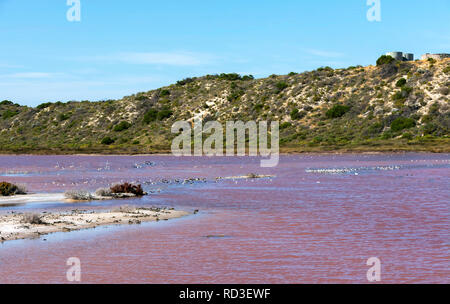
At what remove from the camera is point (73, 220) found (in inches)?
789

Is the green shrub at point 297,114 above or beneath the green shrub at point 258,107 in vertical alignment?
beneath

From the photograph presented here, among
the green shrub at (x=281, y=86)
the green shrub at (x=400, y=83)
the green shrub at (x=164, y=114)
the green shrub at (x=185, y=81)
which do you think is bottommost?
the green shrub at (x=164, y=114)

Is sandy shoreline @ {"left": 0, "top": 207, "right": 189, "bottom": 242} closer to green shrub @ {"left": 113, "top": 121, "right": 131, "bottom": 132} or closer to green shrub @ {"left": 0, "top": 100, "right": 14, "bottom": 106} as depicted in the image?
green shrub @ {"left": 113, "top": 121, "right": 131, "bottom": 132}

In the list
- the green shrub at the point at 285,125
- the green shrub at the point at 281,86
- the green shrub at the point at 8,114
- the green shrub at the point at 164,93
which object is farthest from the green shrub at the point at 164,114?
the green shrub at the point at 8,114

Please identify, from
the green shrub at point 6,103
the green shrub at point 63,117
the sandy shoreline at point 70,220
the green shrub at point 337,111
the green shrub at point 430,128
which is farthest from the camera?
the green shrub at point 6,103

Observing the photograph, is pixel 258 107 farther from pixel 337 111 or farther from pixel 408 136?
pixel 408 136

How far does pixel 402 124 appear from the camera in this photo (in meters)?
90.6

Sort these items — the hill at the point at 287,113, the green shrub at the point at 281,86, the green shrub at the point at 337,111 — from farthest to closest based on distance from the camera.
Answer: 1. the green shrub at the point at 281,86
2. the green shrub at the point at 337,111
3. the hill at the point at 287,113

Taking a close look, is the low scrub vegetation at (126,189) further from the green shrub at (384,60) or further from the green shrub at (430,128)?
the green shrub at (384,60)

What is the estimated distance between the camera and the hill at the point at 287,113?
90750mm

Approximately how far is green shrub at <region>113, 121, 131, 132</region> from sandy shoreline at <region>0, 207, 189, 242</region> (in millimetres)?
103901

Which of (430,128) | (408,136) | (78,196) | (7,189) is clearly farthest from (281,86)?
(78,196)
